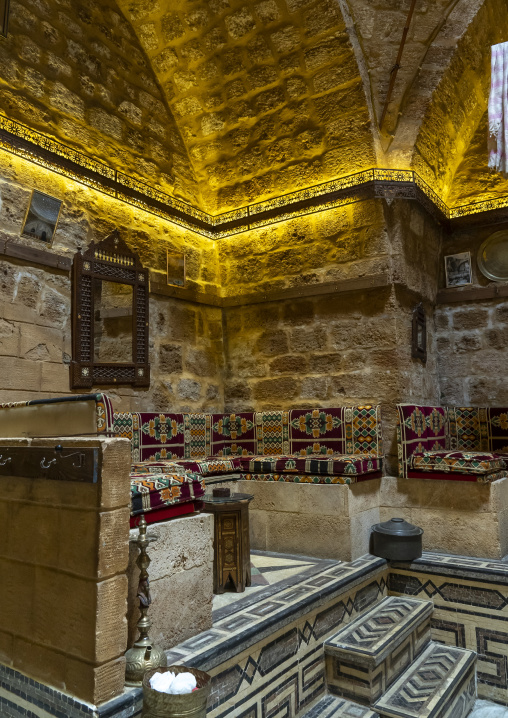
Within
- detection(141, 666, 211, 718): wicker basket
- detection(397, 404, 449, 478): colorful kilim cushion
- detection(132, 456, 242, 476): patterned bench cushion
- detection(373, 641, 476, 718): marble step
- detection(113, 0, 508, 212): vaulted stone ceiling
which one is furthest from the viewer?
detection(113, 0, 508, 212): vaulted stone ceiling

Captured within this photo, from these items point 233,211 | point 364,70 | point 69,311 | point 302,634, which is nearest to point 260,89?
point 364,70

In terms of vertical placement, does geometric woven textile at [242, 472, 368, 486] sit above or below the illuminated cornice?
below

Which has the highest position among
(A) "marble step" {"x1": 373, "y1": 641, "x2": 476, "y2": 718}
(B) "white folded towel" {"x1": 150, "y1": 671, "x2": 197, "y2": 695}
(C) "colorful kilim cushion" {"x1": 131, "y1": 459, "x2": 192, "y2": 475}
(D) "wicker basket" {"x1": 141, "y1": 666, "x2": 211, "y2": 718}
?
(C) "colorful kilim cushion" {"x1": 131, "y1": 459, "x2": 192, "y2": 475}

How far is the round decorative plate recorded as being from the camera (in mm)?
5055

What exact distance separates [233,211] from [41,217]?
2209 mm

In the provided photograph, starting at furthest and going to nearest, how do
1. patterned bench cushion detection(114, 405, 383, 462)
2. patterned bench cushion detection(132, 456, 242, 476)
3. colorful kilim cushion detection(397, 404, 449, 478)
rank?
patterned bench cushion detection(114, 405, 383, 462), colorful kilim cushion detection(397, 404, 449, 478), patterned bench cushion detection(132, 456, 242, 476)

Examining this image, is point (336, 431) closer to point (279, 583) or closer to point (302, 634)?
point (279, 583)

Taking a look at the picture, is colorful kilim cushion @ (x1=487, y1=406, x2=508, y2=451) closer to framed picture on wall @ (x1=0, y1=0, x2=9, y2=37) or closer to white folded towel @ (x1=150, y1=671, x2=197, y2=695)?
white folded towel @ (x1=150, y1=671, x2=197, y2=695)

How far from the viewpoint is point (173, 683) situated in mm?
1771

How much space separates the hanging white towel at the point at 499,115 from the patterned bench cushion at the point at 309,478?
2.37 m

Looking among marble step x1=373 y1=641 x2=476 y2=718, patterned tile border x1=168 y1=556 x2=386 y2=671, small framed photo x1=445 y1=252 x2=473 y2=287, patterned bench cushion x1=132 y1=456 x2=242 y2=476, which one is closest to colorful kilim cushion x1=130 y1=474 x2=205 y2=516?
patterned tile border x1=168 y1=556 x2=386 y2=671

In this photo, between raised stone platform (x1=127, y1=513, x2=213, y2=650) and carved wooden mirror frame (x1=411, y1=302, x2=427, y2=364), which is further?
carved wooden mirror frame (x1=411, y1=302, x2=427, y2=364)

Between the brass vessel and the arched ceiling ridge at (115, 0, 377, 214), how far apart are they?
156 inches

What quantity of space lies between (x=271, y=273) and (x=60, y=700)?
410 centimetres
